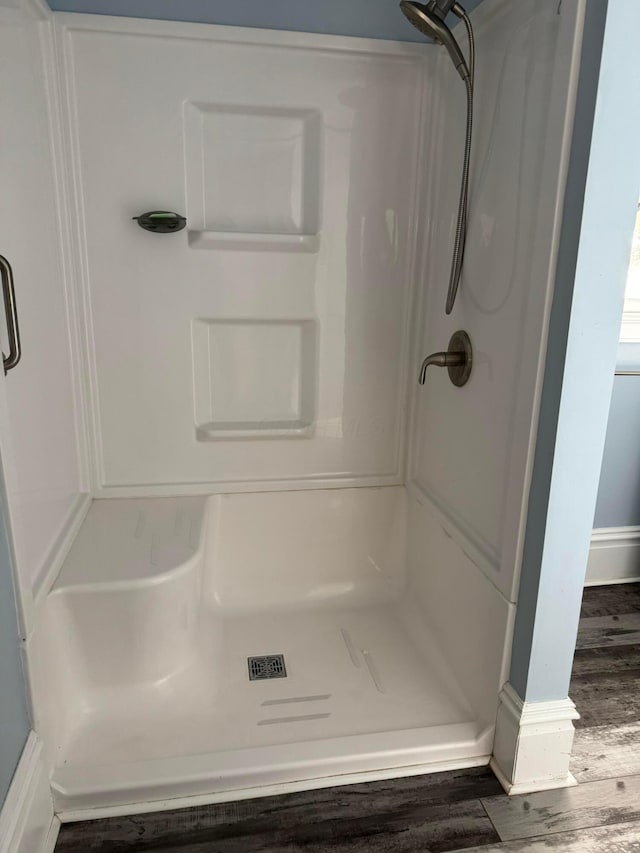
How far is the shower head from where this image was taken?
1.48 meters

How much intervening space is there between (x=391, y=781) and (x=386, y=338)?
4.22ft

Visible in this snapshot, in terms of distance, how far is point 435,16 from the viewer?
1.50 meters

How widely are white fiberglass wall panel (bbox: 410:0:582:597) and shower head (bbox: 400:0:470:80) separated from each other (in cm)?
9

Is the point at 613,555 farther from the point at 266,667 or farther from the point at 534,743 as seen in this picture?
the point at 266,667

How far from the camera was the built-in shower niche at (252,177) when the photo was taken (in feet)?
6.08

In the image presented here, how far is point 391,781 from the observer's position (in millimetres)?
1489

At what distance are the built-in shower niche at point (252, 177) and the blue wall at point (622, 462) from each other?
1.27m

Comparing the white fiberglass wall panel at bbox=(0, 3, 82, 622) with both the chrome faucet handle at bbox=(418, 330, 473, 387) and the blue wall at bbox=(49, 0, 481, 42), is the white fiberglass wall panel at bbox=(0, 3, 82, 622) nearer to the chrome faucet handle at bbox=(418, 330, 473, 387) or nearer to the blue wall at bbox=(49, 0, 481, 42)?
the blue wall at bbox=(49, 0, 481, 42)

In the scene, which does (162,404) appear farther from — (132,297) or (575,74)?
(575,74)

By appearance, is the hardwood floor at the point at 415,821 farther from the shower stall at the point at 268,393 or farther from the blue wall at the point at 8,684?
the blue wall at the point at 8,684

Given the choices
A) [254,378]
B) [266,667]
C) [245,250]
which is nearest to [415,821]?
[266,667]

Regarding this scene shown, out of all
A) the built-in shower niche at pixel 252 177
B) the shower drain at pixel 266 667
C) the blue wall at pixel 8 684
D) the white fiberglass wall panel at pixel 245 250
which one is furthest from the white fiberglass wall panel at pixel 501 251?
the blue wall at pixel 8 684

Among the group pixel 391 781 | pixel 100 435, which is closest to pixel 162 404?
pixel 100 435

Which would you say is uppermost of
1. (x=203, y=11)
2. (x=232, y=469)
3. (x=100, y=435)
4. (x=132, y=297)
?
(x=203, y=11)
